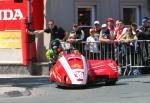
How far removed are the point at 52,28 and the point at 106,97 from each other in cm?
703

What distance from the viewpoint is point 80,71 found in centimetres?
1556

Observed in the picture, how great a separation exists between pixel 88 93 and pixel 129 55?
5.80 m

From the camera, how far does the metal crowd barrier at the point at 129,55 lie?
2011cm

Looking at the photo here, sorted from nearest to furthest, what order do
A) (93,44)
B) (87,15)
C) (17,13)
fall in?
(93,44)
(17,13)
(87,15)

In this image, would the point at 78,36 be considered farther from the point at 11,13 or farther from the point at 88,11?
the point at 11,13

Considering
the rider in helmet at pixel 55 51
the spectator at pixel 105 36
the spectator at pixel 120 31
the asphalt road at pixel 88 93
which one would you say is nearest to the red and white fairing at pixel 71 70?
the asphalt road at pixel 88 93

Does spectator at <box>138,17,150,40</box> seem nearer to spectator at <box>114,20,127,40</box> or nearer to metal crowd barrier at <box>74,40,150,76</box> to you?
metal crowd barrier at <box>74,40,150,76</box>

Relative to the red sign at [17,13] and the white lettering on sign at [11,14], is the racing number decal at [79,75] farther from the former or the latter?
the white lettering on sign at [11,14]

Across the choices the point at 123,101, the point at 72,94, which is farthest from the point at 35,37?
the point at 123,101

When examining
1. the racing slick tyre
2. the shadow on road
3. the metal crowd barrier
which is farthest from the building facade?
the racing slick tyre

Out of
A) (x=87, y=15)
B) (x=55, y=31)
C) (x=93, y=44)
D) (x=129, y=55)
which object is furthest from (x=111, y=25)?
(x=87, y=15)

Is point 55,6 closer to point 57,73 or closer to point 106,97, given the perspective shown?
point 57,73

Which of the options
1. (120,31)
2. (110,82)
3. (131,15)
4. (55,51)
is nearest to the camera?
(110,82)

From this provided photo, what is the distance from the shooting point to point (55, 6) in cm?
2144
